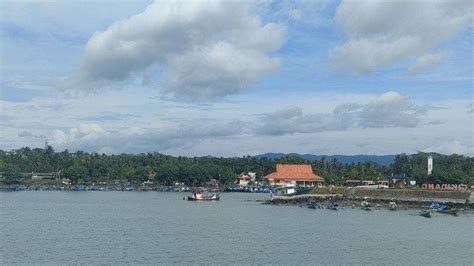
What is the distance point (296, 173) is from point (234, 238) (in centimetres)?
9813

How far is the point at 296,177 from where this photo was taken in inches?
5664

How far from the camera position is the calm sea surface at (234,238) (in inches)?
1517

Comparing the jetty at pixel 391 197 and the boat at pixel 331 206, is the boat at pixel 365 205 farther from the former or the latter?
the boat at pixel 331 206

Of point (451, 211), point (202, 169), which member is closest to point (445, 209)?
point (451, 211)

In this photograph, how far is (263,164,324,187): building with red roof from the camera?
142500mm

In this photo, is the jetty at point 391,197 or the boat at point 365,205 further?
the jetty at point 391,197

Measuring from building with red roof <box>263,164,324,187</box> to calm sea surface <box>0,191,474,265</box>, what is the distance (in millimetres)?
70153

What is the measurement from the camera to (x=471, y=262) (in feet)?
126

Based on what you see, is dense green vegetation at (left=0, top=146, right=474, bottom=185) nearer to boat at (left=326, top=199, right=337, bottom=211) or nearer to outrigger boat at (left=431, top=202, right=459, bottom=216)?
boat at (left=326, top=199, right=337, bottom=211)

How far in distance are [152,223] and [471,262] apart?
102 ft

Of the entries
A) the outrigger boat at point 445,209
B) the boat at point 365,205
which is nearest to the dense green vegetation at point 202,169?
the boat at point 365,205

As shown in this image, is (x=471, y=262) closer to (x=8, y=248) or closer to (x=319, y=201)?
(x=8, y=248)

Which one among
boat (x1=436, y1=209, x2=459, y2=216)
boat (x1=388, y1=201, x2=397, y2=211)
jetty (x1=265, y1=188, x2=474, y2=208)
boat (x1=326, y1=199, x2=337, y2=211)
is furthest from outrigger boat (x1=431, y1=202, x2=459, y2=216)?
boat (x1=326, y1=199, x2=337, y2=211)

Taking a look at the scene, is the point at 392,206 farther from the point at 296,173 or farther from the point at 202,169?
the point at 202,169
